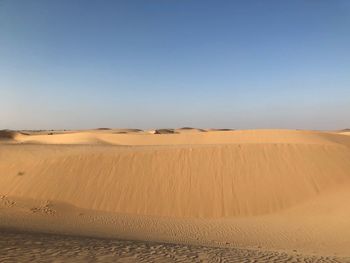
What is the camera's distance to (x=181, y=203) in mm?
16688

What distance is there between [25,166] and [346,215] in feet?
51.2

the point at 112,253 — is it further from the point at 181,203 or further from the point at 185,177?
the point at 185,177

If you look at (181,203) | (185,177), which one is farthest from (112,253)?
(185,177)

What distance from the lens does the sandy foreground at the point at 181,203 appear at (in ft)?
29.6

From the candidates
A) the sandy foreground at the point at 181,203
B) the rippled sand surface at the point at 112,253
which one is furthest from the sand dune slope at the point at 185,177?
the rippled sand surface at the point at 112,253

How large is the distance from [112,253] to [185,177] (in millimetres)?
10968

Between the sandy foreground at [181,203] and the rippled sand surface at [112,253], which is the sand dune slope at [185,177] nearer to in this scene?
the sandy foreground at [181,203]

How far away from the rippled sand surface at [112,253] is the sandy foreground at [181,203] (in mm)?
25

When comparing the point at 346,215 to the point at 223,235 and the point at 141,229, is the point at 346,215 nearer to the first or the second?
the point at 223,235

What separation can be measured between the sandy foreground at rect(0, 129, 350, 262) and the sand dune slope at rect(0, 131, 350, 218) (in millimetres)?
50

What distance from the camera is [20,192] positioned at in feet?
58.6

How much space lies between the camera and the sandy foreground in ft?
29.6

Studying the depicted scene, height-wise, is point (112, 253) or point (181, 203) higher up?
point (112, 253)

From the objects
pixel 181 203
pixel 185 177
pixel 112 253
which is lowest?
pixel 181 203
